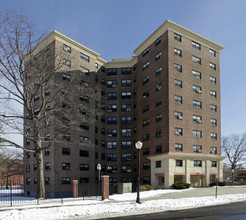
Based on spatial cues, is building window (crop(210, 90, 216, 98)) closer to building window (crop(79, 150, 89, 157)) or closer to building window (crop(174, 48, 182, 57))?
building window (crop(174, 48, 182, 57))

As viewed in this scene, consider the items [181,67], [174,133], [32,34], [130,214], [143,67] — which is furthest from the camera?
[143,67]

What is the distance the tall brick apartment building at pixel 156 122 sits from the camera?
40.2m

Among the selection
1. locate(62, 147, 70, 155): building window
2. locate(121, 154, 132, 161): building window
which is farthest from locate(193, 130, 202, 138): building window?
locate(62, 147, 70, 155): building window

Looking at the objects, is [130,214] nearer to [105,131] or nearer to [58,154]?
[58,154]

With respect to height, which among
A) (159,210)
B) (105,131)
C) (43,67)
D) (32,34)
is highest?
(32,34)

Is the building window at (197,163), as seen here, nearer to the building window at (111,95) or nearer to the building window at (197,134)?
the building window at (197,134)

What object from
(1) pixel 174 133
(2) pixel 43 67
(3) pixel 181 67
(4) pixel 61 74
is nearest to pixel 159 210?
(2) pixel 43 67

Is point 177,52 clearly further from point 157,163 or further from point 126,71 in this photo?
point 157,163

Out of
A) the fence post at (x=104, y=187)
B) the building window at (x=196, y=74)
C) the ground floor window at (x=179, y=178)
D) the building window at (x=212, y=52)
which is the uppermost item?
the building window at (x=212, y=52)

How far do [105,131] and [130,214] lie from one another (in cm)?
3796

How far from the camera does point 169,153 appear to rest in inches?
1460

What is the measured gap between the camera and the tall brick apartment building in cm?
4016

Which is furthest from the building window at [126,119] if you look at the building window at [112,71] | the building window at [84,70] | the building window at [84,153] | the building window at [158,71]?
the building window at [158,71]

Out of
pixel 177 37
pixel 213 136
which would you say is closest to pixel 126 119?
pixel 213 136
